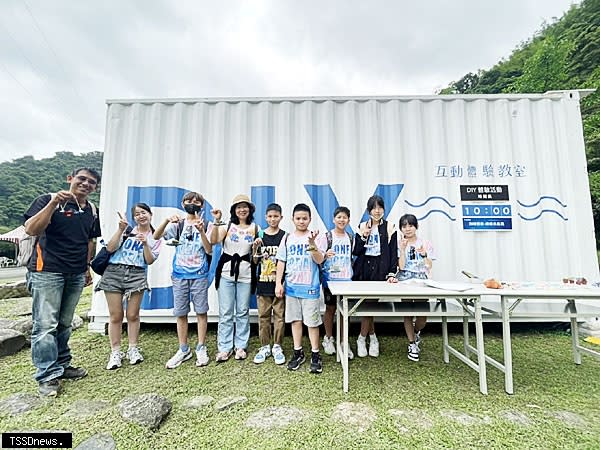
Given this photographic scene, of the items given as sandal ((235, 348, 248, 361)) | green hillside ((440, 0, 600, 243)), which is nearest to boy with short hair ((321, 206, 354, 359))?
sandal ((235, 348, 248, 361))

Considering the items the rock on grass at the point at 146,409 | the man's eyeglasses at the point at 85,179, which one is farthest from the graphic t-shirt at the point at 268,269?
the man's eyeglasses at the point at 85,179

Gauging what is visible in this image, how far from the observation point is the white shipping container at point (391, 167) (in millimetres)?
3383

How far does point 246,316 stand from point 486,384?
204cm

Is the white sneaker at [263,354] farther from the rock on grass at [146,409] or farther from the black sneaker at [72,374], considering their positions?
the black sneaker at [72,374]

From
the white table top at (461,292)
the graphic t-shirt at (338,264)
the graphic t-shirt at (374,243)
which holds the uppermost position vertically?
the graphic t-shirt at (374,243)

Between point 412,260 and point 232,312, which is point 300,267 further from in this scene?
→ point 412,260

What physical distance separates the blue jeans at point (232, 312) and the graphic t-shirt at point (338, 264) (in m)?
0.76

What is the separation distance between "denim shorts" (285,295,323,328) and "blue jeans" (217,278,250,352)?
43 centimetres

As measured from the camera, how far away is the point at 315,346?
8.42ft

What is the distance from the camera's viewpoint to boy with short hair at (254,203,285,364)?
2717 millimetres

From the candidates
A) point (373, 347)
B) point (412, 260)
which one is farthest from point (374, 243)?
point (373, 347)

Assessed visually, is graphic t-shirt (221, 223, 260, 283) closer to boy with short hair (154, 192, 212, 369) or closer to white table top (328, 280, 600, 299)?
boy with short hair (154, 192, 212, 369)

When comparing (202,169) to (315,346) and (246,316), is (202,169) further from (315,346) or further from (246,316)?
(315,346)

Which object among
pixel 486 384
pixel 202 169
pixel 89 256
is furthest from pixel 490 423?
pixel 202 169
